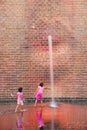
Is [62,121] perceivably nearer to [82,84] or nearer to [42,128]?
[42,128]

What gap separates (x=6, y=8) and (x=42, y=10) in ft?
4.38

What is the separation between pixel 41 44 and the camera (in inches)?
612

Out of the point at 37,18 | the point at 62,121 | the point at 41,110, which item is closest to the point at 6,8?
the point at 37,18

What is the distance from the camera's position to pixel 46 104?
14664 mm

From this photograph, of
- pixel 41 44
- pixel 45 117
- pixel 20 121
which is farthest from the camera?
pixel 41 44

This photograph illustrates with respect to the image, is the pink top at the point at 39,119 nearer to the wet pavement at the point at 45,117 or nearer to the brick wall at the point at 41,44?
the wet pavement at the point at 45,117

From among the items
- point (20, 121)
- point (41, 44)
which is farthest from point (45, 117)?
point (41, 44)

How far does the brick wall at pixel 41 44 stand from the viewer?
15492mm

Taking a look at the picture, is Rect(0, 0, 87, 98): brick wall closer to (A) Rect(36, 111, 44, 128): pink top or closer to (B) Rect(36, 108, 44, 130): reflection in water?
(B) Rect(36, 108, 44, 130): reflection in water

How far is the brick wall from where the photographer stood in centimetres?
1549

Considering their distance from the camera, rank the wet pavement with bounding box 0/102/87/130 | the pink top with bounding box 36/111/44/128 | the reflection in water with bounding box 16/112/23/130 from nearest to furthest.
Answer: the reflection in water with bounding box 16/112/23/130 → the wet pavement with bounding box 0/102/87/130 → the pink top with bounding box 36/111/44/128

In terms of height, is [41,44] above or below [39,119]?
above

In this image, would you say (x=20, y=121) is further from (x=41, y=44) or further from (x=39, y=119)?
(x=41, y=44)

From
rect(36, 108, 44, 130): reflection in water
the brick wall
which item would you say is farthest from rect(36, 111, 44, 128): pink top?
the brick wall
